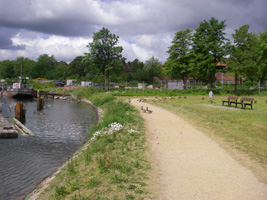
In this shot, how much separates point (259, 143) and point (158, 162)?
15.1 feet

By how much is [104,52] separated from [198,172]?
47.2 metres

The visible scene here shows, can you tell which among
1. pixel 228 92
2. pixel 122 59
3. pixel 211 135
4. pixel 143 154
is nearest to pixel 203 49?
pixel 228 92

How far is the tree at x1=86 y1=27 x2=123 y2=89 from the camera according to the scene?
50.3m

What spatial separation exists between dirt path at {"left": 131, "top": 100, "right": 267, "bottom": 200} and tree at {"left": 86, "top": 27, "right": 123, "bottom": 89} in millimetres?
41833

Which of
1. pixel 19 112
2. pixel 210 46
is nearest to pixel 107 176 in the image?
pixel 19 112

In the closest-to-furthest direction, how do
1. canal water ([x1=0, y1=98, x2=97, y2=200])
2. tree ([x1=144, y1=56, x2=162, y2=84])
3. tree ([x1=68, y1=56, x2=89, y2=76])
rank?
canal water ([x1=0, y1=98, x2=97, y2=200]) < tree ([x1=144, y1=56, x2=162, y2=84]) < tree ([x1=68, y1=56, x2=89, y2=76])

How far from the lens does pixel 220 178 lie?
5.95m

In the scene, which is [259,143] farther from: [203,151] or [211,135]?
[203,151]

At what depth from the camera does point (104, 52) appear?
169ft

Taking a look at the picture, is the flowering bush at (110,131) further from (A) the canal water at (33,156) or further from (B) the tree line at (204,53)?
(B) the tree line at (204,53)

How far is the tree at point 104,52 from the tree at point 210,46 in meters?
15.7

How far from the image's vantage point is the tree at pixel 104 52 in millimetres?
50344

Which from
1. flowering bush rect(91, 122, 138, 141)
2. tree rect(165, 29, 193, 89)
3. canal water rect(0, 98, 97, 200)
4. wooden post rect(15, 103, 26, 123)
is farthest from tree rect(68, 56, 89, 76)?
flowering bush rect(91, 122, 138, 141)

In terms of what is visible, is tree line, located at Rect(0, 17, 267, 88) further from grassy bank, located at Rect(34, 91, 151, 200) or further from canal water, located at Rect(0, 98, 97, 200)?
grassy bank, located at Rect(34, 91, 151, 200)
